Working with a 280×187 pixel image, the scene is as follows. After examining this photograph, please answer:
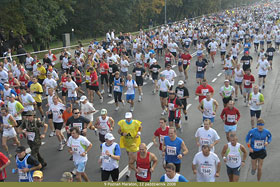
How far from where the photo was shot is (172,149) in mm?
7934

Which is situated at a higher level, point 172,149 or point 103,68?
point 103,68

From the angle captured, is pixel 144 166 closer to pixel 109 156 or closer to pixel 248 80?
pixel 109 156

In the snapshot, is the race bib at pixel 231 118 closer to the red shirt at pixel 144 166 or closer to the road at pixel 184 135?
the road at pixel 184 135

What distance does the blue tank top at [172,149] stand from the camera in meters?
7.90

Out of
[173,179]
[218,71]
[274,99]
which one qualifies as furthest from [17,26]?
[173,179]

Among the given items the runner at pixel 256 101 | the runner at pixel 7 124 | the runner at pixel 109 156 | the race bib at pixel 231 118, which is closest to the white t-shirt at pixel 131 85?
the runner at pixel 256 101

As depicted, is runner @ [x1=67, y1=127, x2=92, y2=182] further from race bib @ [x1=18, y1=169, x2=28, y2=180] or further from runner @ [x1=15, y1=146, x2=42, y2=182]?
race bib @ [x1=18, y1=169, x2=28, y2=180]

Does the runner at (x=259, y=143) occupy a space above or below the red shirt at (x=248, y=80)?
below

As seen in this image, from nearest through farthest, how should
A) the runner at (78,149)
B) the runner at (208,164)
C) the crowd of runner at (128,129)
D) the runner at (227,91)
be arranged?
1. the runner at (208,164)
2. the crowd of runner at (128,129)
3. the runner at (78,149)
4. the runner at (227,91)

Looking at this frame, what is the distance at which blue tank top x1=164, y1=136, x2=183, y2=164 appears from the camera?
7.90 meters

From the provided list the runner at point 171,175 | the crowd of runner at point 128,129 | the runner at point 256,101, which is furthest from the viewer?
the runner at point 256,101

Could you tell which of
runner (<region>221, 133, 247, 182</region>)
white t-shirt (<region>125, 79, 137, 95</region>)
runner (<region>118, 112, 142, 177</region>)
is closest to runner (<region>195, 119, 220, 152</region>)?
runner (<region>221, 133, 247, 182</region>)

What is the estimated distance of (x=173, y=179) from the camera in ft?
20.1

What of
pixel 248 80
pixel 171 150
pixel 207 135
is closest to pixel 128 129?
pixel 171 150
